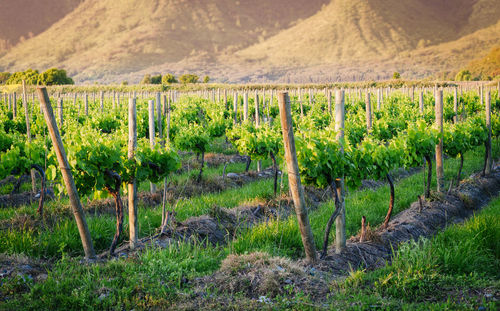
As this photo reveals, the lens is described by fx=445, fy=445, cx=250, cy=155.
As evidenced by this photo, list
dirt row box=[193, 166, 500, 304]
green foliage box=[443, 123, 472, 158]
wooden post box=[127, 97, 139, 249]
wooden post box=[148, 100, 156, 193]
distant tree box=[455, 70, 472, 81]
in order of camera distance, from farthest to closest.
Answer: distant tree box=[455, 70, 472, 81] → green foliage box=[443, 123, 472, 158] → wooden post box=[148, 100, 156, 193] → wooden post box=[127, 97, 139, 249] → dirt row box=[193, 166, 500, 304]

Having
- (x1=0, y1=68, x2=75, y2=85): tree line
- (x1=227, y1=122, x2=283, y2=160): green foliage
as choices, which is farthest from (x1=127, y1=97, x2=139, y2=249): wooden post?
(x1=0, y1=68, x2=75, y2=85): tree line

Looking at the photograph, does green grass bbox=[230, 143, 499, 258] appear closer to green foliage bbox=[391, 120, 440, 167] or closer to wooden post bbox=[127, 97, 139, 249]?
green foliage bbox=[391, 120, 440, 167]

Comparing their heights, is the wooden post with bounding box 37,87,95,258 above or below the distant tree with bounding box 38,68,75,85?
below

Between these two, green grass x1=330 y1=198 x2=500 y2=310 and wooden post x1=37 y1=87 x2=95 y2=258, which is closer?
green grass x1=330 y1=198 x2=500 y2=310

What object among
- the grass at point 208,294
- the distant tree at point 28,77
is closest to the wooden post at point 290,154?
the grass at point 208,294

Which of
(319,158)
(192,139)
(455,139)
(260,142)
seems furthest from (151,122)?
(455,139)

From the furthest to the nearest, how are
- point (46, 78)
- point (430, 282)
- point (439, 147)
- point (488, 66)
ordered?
point (488, 66)
point (46, 78)
point (439, 147)
point (430, 282)

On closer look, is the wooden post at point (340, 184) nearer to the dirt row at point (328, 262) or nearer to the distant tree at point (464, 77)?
the dirt row at point (328, 262)

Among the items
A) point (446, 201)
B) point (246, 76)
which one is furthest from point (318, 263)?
point (246, 76)

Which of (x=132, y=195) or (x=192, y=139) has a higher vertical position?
(x=192, y=139)

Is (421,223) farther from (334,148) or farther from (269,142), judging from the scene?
(269,142)

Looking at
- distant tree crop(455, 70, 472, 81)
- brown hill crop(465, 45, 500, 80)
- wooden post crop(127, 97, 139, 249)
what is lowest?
wooden post crop(127, 97, 139, 249)

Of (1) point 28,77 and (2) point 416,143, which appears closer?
(2) point 416,143

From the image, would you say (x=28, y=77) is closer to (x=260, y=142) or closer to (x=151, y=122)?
(x=260, y=142)
